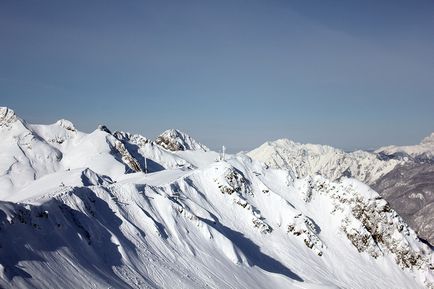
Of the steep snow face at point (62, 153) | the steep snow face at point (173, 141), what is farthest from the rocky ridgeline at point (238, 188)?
the steep snow face at point (173, 141)

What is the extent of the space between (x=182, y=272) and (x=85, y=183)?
41628 millimetres

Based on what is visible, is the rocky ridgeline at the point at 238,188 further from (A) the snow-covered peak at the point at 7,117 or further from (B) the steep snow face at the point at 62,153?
(A) the snow-covered peak at the point at 7,117

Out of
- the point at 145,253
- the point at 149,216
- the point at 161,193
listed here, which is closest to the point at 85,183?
the point at 161,193

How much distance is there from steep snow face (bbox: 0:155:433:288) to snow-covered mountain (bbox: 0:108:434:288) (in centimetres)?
19

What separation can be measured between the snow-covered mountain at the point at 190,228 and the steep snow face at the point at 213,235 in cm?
19

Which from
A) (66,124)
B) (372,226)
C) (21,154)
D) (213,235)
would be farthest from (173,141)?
(213,235)

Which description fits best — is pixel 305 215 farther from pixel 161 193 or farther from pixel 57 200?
pixel 57 200

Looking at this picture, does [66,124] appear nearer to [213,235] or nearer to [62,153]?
[62,153]

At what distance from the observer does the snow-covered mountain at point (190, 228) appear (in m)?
37.6

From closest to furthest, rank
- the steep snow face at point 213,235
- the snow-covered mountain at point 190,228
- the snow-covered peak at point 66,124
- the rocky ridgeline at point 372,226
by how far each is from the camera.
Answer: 1. the steep snow face at point 213,235
2. the snow-covered mountain at point 190,228
3. the rocky ridgeline at point 372,226
4. the snow-covered peak at point 66,124

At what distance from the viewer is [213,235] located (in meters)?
64.2

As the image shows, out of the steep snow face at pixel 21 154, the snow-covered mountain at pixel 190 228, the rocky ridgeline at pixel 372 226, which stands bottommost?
the steep snow face at pixel 21 154

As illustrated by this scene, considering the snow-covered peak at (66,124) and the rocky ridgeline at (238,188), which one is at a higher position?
the rocky ridgeline at (238,188)

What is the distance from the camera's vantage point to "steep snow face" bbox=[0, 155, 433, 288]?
121 ft
